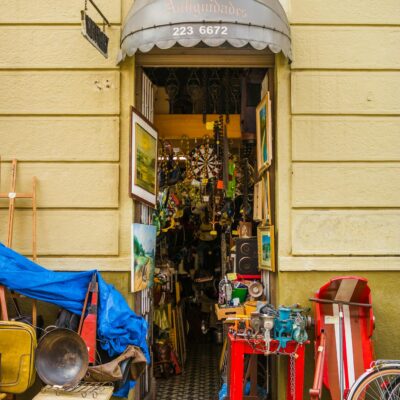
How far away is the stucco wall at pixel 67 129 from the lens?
5.82m

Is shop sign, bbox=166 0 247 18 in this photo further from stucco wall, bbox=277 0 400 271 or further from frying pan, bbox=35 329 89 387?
frying pan, bbox=35 329 89 387

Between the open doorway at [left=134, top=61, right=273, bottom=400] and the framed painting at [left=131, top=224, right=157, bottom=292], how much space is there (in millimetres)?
725

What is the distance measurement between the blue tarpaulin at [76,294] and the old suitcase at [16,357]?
381 mm

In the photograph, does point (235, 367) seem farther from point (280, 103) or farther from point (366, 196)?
point (280, 103)

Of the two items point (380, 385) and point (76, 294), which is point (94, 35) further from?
point (380, 385)

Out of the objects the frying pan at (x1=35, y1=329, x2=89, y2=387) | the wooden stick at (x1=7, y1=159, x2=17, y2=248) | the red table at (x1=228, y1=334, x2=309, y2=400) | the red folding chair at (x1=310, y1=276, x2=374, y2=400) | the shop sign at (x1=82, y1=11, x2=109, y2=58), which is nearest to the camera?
the frying pan at (x1=35, y1=329, x2=89, y2=387)

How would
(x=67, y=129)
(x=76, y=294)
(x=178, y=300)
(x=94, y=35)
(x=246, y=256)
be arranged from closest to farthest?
(x=76, y=294), (x=94, y=35), (x=67, y=129), (x=246, y=256), (x=178, y=300)

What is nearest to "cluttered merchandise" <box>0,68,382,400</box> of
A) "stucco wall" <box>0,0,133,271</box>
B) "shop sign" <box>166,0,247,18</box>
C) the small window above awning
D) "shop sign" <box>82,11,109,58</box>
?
"stucco wall" <box>0,0,133,271</box>

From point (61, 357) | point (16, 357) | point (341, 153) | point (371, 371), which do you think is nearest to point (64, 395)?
point (61, 357)

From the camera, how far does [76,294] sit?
519cm

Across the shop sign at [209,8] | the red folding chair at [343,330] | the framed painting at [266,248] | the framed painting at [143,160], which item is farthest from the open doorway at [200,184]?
the shop sign at [209,8]

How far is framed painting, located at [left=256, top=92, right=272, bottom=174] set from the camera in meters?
5.98

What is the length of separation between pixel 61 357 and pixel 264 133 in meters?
3.29

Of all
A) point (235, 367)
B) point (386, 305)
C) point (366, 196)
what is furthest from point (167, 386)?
point (366, 196)
